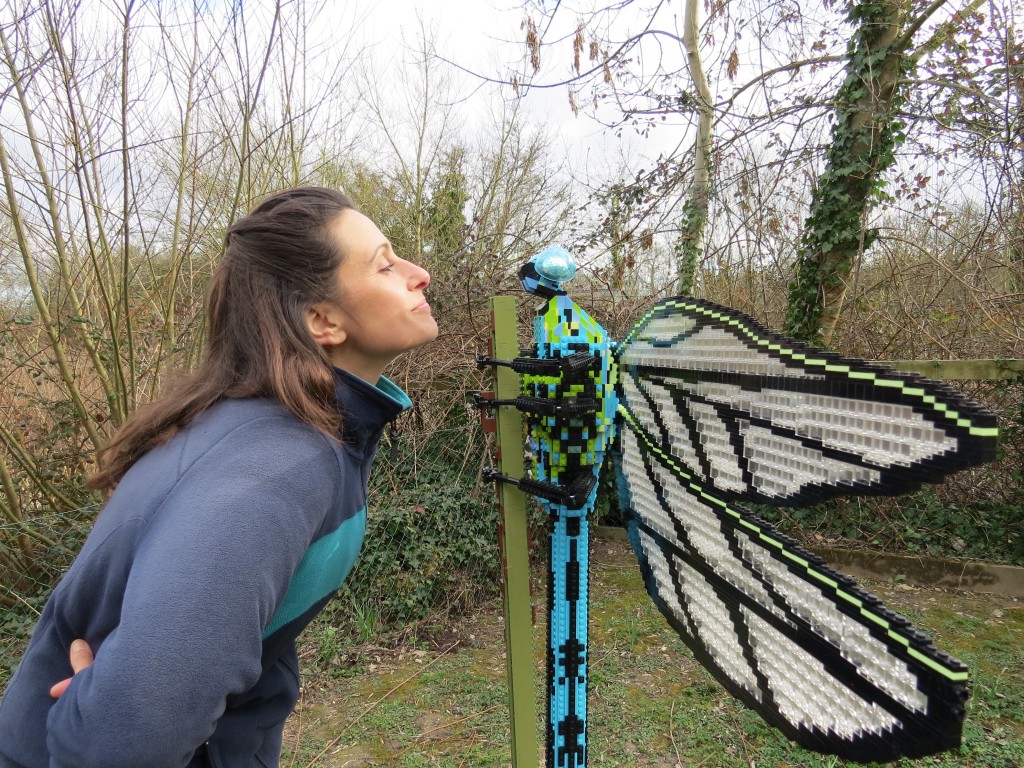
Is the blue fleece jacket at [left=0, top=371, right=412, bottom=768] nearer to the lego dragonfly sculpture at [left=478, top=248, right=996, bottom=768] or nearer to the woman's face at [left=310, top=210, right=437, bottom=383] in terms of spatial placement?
the woman's face at [left=310, top=210, right=437, bottom=383]

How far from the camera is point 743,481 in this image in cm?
108

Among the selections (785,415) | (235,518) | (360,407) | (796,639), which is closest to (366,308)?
(360,407)

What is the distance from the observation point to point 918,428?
72 cm

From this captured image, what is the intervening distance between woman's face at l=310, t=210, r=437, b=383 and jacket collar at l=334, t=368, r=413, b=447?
0.09 m

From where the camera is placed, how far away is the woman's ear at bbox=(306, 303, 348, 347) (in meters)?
0.97

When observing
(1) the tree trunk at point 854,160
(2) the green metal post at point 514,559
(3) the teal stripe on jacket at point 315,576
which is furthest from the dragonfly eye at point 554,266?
(1) the tree trunk at point 854,160

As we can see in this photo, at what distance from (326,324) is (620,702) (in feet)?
8.81

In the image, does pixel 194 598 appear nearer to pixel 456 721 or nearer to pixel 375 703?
pixel 456 721

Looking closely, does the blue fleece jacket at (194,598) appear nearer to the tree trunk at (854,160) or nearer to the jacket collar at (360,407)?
the jacket collar at (360,407)

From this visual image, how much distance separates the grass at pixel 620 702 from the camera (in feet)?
8.53

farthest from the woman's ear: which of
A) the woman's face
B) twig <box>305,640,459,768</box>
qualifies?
twig <box>305,640,459,768</box>

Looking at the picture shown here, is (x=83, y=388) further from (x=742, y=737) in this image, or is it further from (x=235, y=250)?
(x=742, y=737)

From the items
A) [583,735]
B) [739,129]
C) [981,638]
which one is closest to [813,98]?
[739,129]

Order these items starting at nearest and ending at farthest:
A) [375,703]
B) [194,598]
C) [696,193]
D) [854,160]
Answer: [194,598]
[375,703]
[854,160]
[696,193]
